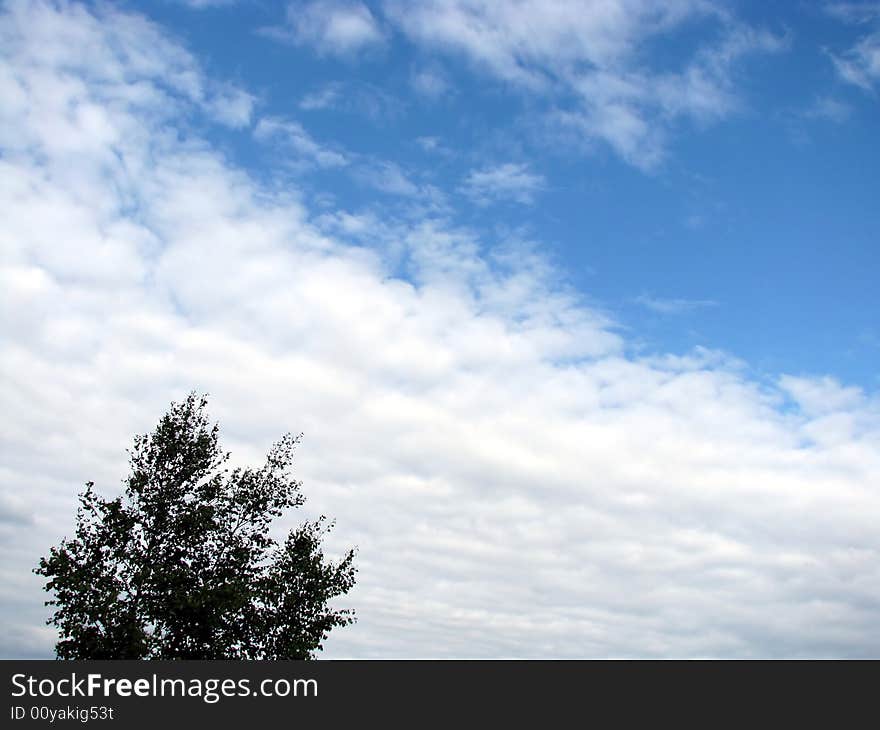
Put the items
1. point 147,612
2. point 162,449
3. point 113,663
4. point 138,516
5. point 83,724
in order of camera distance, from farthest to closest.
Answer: point 162,449
point 138,516
point 147,612
point 113,663
point 83,724

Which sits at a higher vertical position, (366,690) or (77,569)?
(77,569)

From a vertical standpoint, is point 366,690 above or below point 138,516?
below

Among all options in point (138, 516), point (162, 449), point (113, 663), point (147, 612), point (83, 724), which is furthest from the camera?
point (162, 449)

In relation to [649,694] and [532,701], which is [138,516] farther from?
[649,694]

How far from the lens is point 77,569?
3709 cm

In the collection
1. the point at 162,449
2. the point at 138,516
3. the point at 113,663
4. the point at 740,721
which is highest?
the point at 162,449

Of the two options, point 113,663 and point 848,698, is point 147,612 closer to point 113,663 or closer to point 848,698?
point 113,663

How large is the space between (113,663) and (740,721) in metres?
27.6

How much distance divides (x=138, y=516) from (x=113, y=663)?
24.4ft

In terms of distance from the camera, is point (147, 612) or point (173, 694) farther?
point (147, 612)

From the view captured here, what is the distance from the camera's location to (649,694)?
3450 cm

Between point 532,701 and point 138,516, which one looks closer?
point 532,701

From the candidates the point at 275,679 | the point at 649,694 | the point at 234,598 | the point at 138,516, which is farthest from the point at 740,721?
the point at 138,516

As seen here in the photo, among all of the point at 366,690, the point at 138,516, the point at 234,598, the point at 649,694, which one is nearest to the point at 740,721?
the point at 649,694
